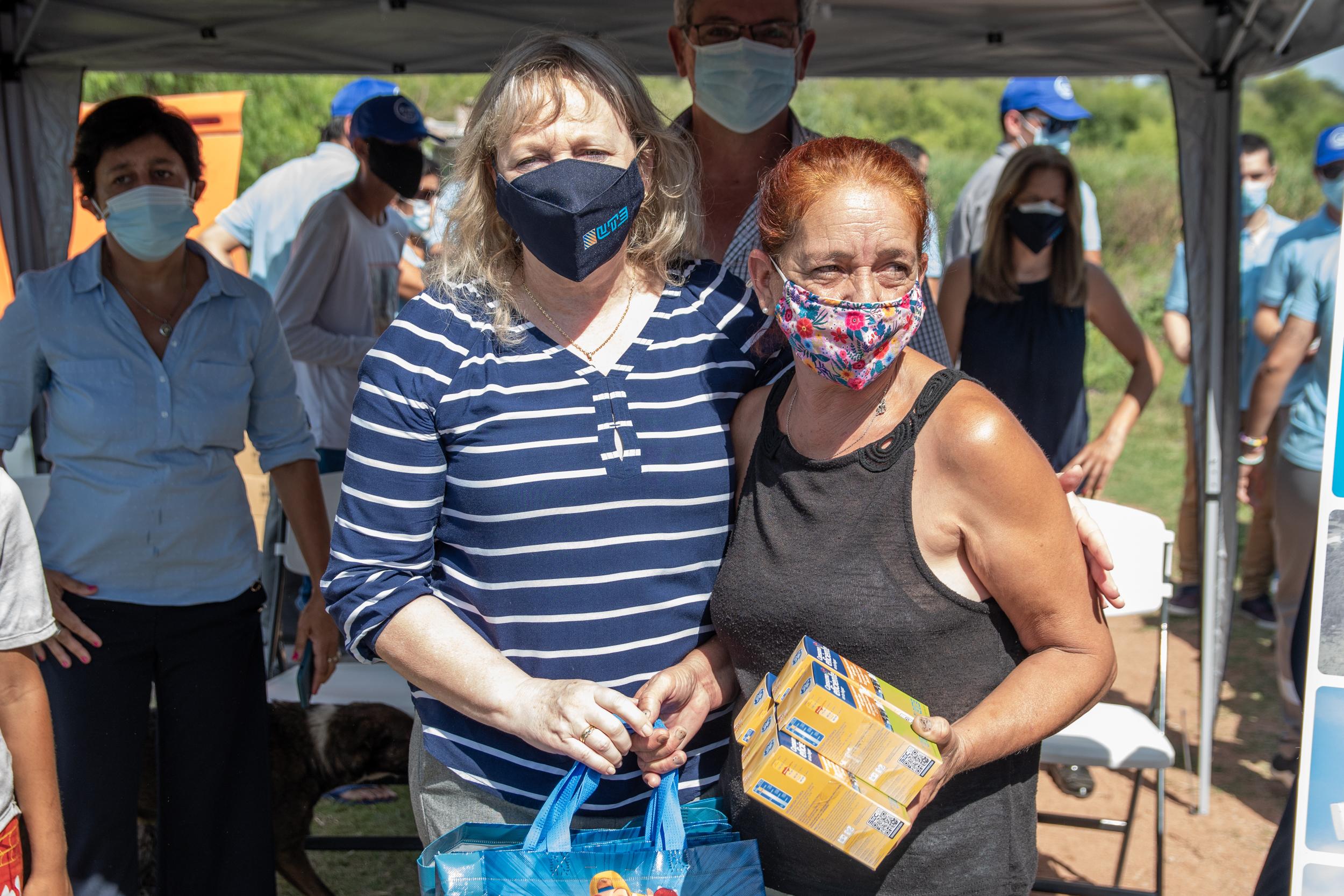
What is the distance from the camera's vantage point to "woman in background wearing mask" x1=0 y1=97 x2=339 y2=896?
8.77 ft

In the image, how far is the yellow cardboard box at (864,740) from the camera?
1438 millimetres

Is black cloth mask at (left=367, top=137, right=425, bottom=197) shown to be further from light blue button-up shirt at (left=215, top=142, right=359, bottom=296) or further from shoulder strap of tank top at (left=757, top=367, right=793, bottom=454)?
shoulder strap of tank top at (left=757, top=367, right=793, bottom=454)

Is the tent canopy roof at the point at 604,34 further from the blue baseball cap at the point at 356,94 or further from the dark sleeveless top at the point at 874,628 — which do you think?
the dark sleeveless top at the point at 874,628

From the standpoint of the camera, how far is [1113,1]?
4191 mm

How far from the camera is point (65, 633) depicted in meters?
2.62

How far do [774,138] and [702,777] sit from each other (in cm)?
169

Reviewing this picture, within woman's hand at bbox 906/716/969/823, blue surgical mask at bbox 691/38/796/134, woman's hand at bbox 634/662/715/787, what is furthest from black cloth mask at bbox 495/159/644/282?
blue surgical mask at bbox 691/38/796/134

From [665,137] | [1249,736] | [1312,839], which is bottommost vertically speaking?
[1249,736]

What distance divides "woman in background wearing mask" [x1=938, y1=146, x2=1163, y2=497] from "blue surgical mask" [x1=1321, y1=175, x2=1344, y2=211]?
177 cm

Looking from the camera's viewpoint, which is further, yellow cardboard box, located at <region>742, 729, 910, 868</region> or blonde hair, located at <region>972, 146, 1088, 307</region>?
blonde hair, located at <region>972, 146, 1088, 307</region>

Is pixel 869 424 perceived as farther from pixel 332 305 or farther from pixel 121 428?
pixel 332 305

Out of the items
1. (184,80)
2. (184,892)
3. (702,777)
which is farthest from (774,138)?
(184,80)

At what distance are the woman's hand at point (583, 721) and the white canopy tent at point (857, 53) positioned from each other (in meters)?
3.12

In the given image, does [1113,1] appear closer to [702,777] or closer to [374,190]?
[374,190]
